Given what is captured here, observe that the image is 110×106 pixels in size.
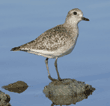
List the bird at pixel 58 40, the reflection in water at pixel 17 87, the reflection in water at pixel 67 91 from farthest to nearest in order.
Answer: the reflection in water at pixel 17 87, the bird at pixel 58 40, the reflection in water at pixel 67 91

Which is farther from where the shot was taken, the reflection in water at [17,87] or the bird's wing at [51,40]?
the reflection in water at [17,87]

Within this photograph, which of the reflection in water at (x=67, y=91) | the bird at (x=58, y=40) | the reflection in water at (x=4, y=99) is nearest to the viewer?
the reflection in water at (x=4, y=99)

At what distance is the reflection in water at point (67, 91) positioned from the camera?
50.9 feet

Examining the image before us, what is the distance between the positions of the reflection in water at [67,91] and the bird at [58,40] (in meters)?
0.54

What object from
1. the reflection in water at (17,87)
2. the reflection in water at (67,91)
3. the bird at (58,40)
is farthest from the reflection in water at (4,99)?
the bird at (58,40)

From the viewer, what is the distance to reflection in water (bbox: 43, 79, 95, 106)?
15.5 metres

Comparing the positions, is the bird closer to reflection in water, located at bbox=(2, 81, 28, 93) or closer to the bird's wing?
the bird's wing

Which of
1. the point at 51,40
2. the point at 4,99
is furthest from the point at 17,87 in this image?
the point at 51,40

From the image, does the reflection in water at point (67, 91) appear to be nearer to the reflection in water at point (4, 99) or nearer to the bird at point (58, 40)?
the bird at point (58, 40)

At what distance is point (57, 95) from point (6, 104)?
95.5 inches

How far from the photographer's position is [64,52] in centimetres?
1619

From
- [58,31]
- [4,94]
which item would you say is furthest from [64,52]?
[4,94]

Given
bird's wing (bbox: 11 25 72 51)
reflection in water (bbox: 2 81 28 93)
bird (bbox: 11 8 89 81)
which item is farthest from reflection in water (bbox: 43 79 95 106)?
bird's wing (bbox: 11 25 72 51)

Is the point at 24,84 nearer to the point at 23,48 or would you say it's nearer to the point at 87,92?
the point at 23,48
